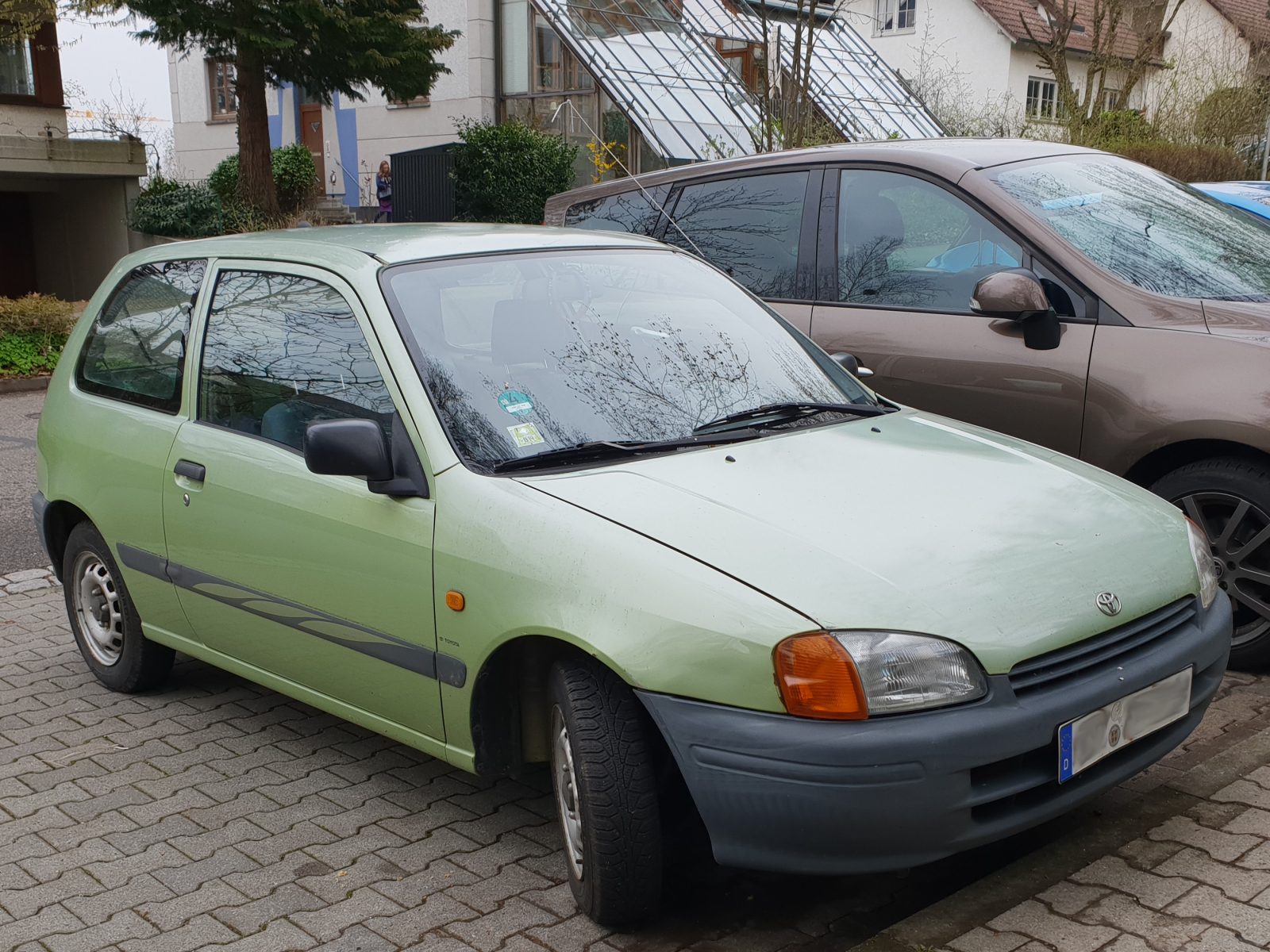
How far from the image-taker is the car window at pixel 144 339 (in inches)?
174

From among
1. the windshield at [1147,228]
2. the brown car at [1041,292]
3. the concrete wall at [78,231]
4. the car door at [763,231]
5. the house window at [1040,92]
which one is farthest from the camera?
the house window at [1040,92]

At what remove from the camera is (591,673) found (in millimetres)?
2988

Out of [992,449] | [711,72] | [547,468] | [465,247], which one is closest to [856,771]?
[547,468]

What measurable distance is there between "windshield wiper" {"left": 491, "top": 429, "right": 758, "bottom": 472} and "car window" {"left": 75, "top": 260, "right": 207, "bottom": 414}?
63.5 inches

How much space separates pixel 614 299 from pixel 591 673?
144cm

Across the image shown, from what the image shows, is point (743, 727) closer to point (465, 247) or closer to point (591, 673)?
point (591, 673)

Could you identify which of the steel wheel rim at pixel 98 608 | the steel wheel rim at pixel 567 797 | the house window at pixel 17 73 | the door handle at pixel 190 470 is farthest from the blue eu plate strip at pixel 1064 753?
the house window at pixel 17 73

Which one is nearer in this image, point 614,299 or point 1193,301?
point 614,299

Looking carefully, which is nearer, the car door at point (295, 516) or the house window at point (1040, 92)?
the car door at point (295, 516)

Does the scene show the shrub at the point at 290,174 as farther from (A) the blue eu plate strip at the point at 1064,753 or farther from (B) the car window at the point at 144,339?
(A) the blue eu plate strip at the point at 1064,753

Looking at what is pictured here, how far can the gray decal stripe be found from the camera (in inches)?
131

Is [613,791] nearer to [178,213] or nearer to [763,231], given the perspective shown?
[763,231]

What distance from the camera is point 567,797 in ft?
10.3

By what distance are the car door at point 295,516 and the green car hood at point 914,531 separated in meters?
0.60
